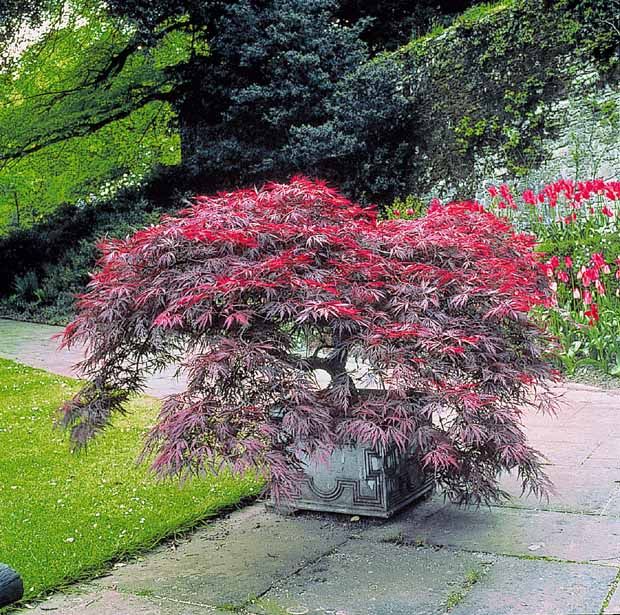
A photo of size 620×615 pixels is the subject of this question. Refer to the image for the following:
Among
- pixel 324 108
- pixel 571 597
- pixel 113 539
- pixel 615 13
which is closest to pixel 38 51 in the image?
pixel 324 108

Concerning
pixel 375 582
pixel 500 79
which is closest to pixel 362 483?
pixel 375 582

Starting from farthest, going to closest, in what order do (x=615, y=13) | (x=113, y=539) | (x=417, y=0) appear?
1. (x=417, y=0)
2. (x=615, y=13)
3. (x=113, y=539)

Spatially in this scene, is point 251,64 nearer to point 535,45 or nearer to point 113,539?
point 535,45

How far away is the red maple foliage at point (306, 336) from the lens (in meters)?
3.14

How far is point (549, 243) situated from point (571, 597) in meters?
5.60

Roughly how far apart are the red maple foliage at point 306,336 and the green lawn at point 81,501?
357 millimetres

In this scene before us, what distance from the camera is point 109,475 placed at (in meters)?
Answer: 4.80

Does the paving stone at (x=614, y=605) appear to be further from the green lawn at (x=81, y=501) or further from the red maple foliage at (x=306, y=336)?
the green lawn at (x=81, y=501)

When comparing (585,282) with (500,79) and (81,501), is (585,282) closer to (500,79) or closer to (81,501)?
(81,501)

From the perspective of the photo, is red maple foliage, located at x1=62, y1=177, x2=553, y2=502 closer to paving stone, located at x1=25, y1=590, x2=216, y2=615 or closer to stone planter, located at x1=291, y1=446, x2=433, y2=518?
stone planter, located at x1=291, y1=446, x2=433, y2=518

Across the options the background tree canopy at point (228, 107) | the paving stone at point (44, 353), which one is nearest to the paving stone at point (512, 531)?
the paving stone at point (44, 353)

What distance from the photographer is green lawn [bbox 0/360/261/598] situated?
140 inches

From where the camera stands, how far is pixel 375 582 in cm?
317

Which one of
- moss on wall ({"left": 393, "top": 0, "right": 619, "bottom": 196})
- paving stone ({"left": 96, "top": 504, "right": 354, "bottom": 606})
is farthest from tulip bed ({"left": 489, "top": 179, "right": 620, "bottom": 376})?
paving stone ({"left": 96, "top": 504, "right": 354, "bottom": 606})
